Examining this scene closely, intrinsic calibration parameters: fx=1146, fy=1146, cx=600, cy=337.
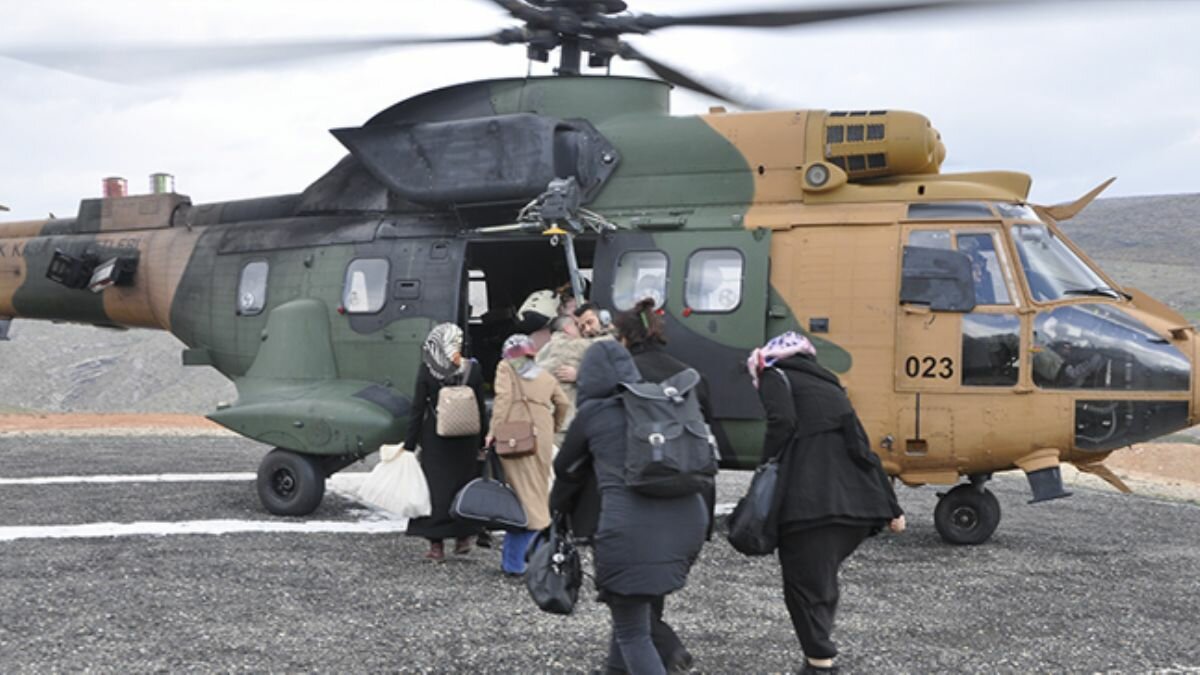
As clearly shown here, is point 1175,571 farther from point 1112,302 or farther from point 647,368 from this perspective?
point 647,368

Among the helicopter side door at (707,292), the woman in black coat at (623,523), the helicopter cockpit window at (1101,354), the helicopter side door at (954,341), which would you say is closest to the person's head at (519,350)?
the helicopter side door at (707,292)

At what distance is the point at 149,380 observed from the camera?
2387 inches

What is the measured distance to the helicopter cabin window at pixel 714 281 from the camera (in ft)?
28.4

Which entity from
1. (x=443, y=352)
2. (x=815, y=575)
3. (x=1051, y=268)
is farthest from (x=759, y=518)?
(x=1051, y=268)

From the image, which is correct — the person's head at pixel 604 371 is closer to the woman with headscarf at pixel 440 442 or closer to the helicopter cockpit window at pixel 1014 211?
the woman with headscarf at pixel 440 442

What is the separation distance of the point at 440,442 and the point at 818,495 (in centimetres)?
348

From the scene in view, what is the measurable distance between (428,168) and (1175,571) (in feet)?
21.2

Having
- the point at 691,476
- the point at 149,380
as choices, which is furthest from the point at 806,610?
the point at 149,380

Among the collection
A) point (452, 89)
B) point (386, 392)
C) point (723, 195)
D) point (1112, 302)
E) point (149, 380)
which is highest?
point (452, 89)

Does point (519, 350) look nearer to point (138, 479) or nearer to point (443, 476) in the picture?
point (443, 476)

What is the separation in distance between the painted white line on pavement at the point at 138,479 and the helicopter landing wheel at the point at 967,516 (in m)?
7.13

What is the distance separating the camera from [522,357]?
731 cm

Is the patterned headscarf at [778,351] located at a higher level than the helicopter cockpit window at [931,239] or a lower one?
lower

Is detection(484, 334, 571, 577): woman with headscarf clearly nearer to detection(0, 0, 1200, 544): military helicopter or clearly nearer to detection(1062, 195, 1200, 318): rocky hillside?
detection(0, 0, 1200, 544): military helicopter
